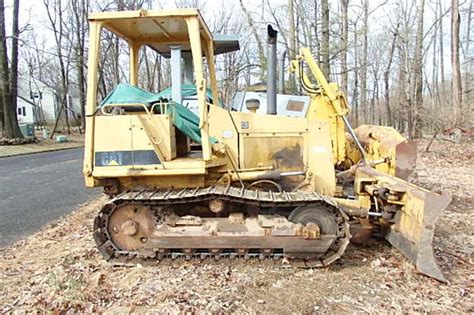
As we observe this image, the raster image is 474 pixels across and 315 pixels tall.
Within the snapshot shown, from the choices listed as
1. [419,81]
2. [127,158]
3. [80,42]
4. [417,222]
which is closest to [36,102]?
[80,42]

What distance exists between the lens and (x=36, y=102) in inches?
2474

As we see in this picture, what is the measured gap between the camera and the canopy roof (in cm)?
438

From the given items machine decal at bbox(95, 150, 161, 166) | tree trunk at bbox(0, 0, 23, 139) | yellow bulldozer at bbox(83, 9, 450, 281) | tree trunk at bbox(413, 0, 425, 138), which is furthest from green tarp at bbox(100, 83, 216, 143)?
tree trunk at bbox(0, 0, 23, 139)

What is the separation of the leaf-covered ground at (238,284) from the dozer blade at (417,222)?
5.4 inches

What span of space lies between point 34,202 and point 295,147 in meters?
6.41

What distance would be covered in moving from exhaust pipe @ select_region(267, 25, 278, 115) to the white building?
50.5 meters

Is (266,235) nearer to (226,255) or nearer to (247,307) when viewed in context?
(226,255)

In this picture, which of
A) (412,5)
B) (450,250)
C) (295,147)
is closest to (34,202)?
(295,147)

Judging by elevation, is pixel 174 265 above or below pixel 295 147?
below

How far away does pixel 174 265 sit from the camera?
4383 millimetres

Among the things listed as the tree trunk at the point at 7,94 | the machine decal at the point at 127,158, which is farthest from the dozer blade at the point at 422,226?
the tree trunk at the point at 7,94

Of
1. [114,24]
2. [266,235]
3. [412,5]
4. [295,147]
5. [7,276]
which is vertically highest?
[412,5]

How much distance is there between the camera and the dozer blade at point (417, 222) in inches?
152

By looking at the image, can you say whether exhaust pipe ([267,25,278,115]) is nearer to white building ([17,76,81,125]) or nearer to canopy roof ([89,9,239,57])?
canopy roof ([89,9,239,57])
